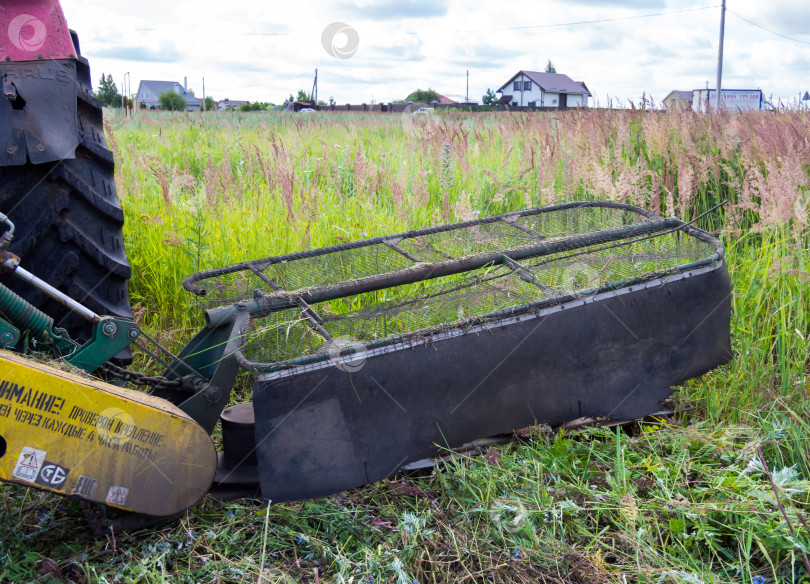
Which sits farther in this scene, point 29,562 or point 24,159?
point 24,159

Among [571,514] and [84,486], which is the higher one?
[84,486]

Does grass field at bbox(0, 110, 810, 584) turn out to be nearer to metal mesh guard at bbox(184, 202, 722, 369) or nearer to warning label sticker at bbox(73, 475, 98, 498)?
warning label sticker at bbox(73, 475, 98, 498)

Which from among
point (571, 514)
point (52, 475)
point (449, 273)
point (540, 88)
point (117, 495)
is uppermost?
point (540, 88)

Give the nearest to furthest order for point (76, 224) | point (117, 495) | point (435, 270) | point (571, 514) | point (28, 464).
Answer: point (28, 464) → point (117, 495) → point (571, 514) → point (76, 224) → point (435, 270)

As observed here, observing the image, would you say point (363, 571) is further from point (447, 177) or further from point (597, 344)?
point (447, 177)

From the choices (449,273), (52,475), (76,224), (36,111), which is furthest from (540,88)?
(52,475)

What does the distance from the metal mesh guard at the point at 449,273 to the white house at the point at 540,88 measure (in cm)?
7259

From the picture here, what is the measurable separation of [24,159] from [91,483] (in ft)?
3.38

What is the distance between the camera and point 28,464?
5.38 feet

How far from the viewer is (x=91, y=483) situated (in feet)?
5.71

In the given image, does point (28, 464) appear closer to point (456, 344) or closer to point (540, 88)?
point (456, 344)

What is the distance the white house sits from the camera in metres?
75.3

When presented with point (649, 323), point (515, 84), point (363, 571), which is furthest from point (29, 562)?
point (515, 84)

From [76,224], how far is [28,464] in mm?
987
